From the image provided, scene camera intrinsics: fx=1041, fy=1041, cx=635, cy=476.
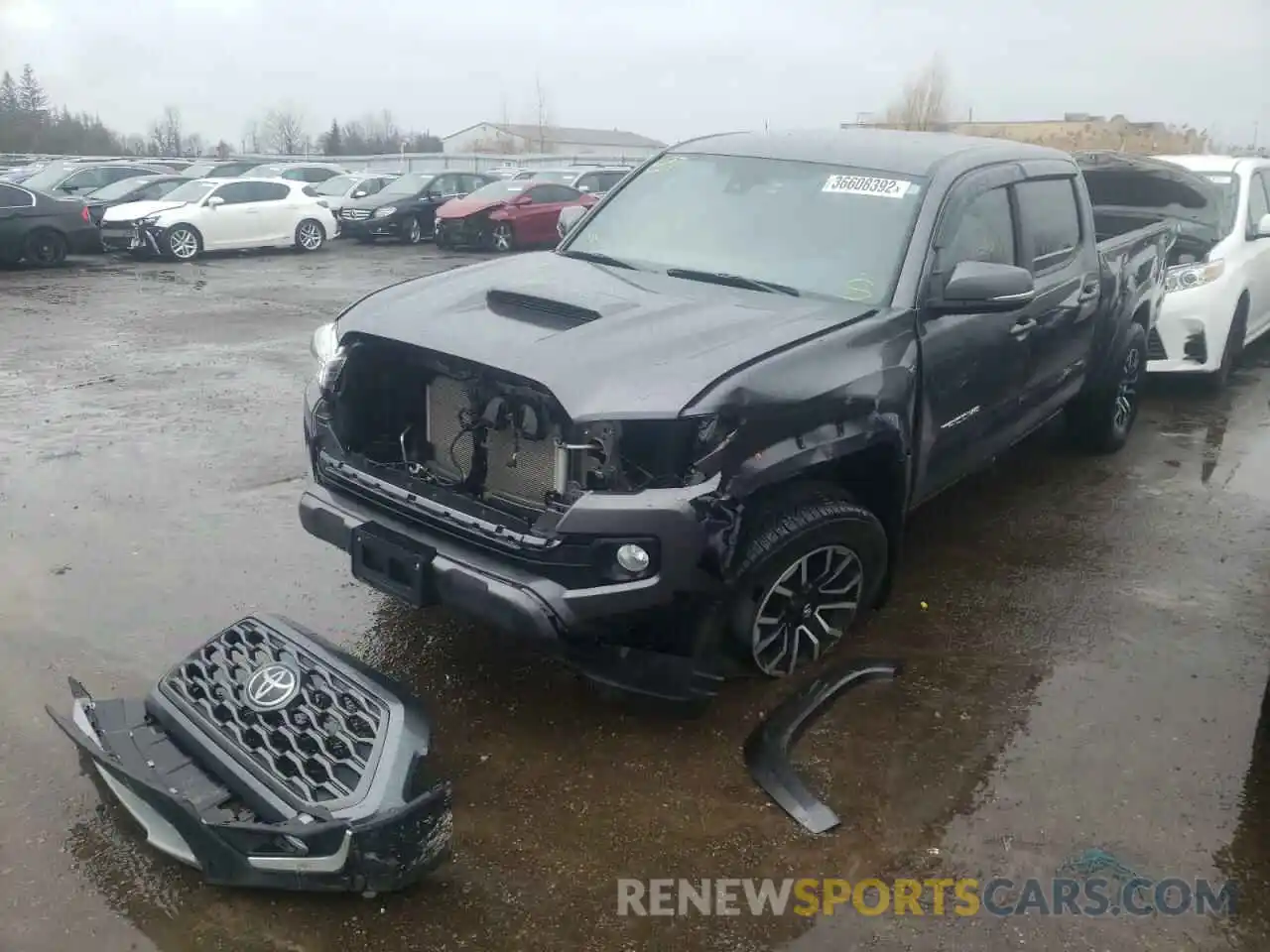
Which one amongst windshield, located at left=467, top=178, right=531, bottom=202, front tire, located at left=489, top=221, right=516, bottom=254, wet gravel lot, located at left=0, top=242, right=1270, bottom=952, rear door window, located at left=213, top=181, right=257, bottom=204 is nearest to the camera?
wet gravel lot, located at left=0, top=242, right=1270, bottom=952

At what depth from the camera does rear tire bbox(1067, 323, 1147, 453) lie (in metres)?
6.29

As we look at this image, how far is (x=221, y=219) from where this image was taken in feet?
58.4

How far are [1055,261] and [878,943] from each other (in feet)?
12.0

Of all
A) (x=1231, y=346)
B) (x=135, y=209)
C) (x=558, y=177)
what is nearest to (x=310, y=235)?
(x=135, y=209)

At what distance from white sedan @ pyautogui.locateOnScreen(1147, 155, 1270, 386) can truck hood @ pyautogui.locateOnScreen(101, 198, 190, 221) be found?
15345 millimetres

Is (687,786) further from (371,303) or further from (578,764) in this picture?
(371,303)

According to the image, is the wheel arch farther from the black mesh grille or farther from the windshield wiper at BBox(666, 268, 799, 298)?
the black mesh grille

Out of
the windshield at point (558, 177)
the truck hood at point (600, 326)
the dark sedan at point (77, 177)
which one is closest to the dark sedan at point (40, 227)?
the dark sedan at point (77, 177)

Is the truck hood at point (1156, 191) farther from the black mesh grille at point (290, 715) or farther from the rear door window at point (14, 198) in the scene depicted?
the rear door window at point (14, 198)

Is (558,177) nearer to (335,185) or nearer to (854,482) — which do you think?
(335,185)

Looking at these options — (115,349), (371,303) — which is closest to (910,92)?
(115,349)

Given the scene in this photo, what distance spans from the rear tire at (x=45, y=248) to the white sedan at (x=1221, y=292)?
15.2m

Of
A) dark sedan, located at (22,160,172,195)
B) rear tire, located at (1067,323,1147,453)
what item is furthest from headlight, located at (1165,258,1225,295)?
dark sedan, located at (22,160,172,195)

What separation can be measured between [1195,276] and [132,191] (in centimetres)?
1787
